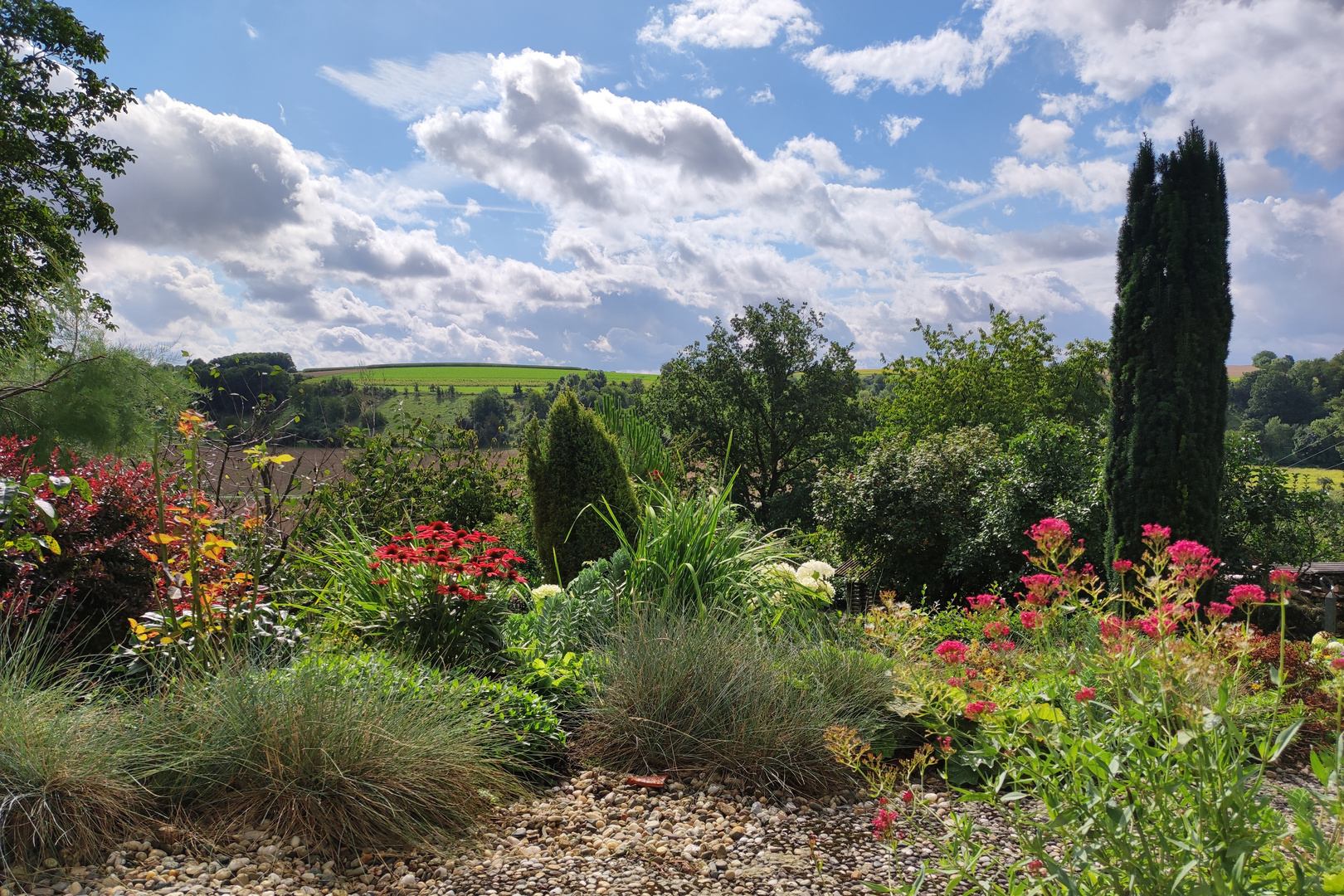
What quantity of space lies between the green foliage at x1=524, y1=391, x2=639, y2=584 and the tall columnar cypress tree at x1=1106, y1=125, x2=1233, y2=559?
17.2 feet

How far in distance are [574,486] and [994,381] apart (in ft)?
55.2

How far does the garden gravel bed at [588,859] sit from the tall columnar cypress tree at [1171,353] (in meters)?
6.08

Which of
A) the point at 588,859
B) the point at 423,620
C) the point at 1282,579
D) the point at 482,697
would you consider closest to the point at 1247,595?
the point at 1282,579

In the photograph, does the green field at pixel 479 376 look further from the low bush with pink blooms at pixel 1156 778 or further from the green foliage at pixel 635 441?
the low bush with pink blooms at pixel 1156 778

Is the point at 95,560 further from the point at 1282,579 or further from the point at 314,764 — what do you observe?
the point at 1282,579

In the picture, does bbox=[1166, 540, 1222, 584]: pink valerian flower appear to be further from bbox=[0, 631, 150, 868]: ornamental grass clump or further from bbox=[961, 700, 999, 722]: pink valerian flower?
bbox=[0, 631, 150, 868]: ornamental grass clump

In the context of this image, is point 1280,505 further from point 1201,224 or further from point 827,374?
point 827,374

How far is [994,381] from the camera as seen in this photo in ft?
65.8

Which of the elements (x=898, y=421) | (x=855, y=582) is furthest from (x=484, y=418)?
(x=898, y=421)

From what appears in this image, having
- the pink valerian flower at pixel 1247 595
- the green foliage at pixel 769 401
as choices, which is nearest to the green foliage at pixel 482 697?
the pink valerian flower at pixel 1247 595

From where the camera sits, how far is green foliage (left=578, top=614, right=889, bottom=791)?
314cm

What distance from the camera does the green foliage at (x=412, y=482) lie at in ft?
24.3

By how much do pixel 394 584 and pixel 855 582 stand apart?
299 inches

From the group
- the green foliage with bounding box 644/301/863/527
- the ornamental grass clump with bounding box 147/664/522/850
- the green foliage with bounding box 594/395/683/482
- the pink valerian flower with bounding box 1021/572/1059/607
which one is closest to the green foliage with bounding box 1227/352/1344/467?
the green foliage with bounding box 644/301/863/527
